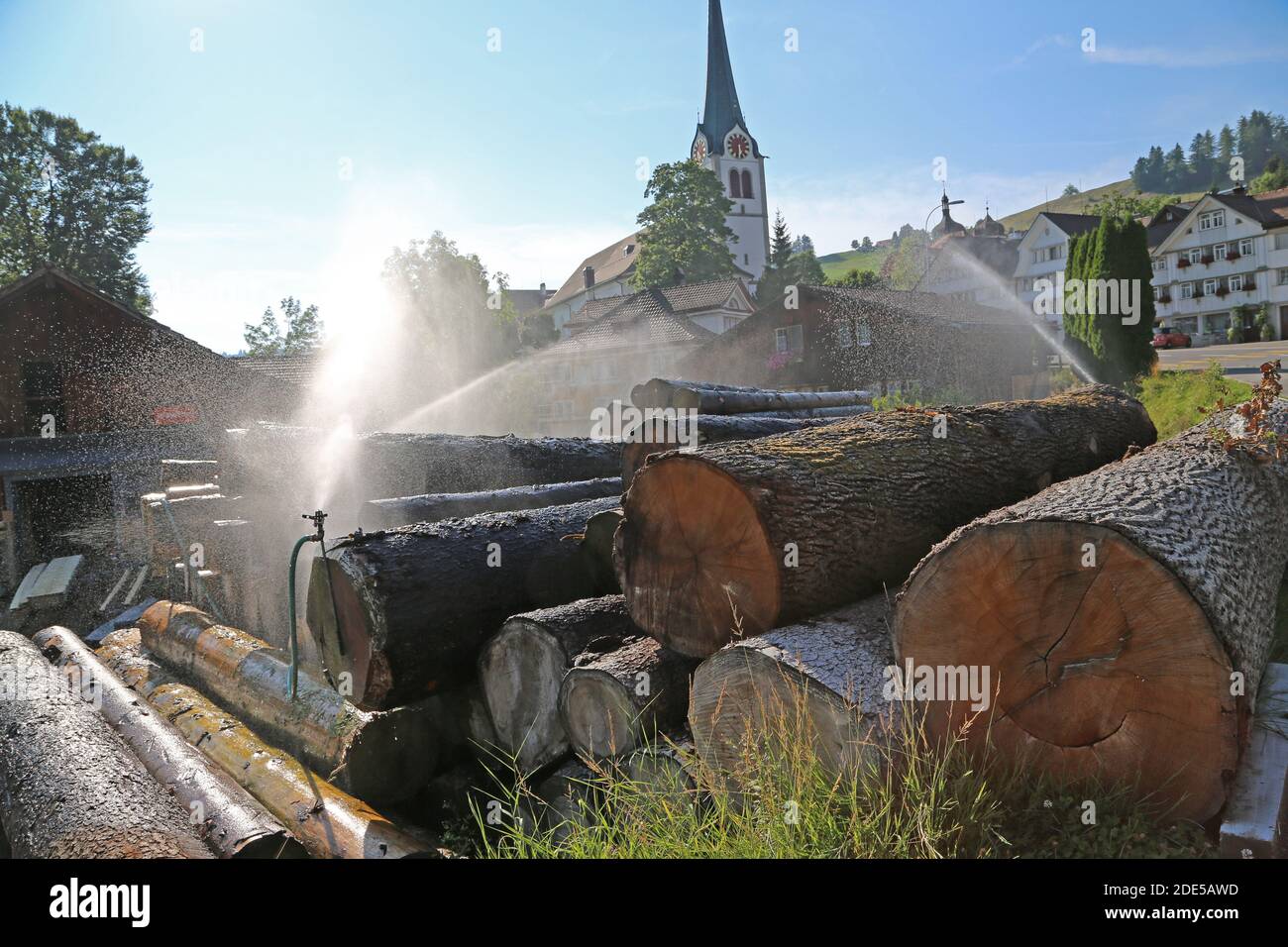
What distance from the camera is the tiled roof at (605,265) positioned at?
82.4 metres

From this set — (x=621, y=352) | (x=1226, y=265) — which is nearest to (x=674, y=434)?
(x=621, y=352)

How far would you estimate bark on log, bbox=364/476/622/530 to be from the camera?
6.82 metres

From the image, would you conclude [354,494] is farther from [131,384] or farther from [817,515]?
[131,384]

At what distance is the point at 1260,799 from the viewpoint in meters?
2.74

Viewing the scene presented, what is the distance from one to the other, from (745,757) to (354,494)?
7.41 metres

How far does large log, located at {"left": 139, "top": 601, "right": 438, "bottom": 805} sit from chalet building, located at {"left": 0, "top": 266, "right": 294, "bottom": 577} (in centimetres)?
952

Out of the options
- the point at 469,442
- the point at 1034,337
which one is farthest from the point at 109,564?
the point at 1034,337

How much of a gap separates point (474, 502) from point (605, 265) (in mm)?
84293

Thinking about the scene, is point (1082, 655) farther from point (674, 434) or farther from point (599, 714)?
A: point (674, 434)

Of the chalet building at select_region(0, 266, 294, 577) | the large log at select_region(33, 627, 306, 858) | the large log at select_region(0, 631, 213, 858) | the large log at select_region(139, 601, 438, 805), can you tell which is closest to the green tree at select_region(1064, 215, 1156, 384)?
the large log at select_region(139, 601, 438, 805)

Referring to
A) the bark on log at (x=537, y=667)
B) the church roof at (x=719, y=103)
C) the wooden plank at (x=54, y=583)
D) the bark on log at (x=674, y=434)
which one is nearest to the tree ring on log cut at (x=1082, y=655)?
the bark on log at (x=537, y=667)

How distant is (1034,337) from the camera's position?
38.6 meters

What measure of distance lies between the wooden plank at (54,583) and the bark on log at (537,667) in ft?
30.1

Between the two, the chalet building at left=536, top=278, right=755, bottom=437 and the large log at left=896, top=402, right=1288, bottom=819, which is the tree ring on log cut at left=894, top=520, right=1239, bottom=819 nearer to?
the large log at left=896, top=402, right=1288, bottom=819
